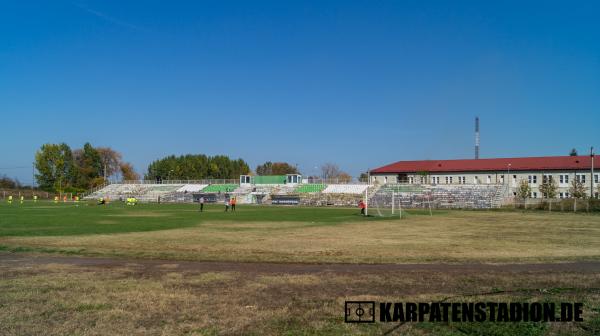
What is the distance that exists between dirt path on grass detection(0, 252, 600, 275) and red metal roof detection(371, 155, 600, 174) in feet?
259

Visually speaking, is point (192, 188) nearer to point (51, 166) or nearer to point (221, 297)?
point (51, 166)

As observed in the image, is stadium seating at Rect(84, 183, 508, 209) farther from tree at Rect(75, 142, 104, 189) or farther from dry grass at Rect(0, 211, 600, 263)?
dry grass at Rect(0, 211, 600, 263)

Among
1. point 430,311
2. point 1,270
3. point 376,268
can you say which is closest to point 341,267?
point 376,268

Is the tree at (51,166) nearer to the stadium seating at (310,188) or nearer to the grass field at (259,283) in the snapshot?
the stadium seating at (310,188)

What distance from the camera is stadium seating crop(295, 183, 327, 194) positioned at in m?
85.1

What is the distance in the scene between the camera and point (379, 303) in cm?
907

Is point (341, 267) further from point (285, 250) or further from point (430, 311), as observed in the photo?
point (430, 311)

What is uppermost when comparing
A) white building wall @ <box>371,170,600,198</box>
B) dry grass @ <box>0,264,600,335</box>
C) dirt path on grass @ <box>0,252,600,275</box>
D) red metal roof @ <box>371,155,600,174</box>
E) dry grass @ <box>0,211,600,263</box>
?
red metal roof @ <box>371,155,600,174</box>

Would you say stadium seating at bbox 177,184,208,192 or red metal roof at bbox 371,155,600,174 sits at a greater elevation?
red metal roof at bbox 371,155,600,174

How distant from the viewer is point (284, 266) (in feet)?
45.8

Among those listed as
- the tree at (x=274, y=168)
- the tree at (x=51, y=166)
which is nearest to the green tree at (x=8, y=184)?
the tree at (x=51, y=166)

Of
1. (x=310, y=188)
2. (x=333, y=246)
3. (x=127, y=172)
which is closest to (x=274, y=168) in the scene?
(x=127, y=172)

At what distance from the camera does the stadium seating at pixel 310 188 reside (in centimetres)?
8510

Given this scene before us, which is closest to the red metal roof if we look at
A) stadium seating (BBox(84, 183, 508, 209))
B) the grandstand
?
the grandstand
